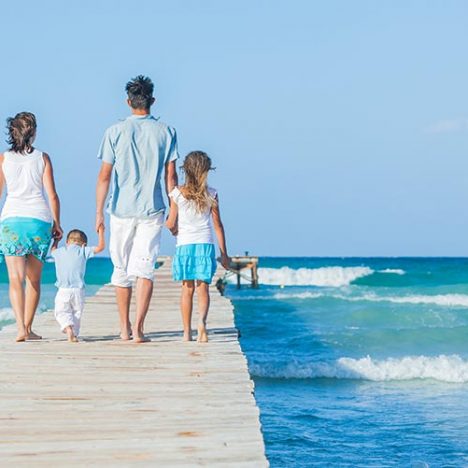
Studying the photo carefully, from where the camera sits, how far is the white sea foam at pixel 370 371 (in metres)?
12.5

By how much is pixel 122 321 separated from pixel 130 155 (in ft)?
4.81

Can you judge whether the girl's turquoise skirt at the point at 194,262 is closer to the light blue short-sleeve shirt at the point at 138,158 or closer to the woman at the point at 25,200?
the light blue short-sleeve shirt at the point at 138,158

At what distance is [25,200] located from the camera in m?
6.95

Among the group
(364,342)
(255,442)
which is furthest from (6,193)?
(364,342)

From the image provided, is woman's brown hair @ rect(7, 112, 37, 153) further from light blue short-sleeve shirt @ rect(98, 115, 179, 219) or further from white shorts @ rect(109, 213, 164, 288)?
white shorts @ rect(109, 213, 164, 288)

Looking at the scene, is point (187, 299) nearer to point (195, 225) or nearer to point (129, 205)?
point (195, 225)

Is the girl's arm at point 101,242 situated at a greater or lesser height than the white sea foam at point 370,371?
greater

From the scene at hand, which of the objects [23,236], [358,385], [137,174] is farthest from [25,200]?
[358,385]

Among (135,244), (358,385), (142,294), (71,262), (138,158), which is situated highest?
(138,158)

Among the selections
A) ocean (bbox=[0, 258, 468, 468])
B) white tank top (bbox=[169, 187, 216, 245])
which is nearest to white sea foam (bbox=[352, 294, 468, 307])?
ocean (bbox=[0, 258, 468, 468])

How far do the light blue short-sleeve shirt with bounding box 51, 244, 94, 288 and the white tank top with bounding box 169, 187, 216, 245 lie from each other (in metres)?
0.80

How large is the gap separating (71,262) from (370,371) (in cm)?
630

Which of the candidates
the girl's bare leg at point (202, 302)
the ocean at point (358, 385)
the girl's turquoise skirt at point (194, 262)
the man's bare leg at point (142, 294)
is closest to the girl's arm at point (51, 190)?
the man's bare leg at point (142, 294)

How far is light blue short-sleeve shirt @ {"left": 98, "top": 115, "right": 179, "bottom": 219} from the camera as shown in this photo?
22.6 feet
